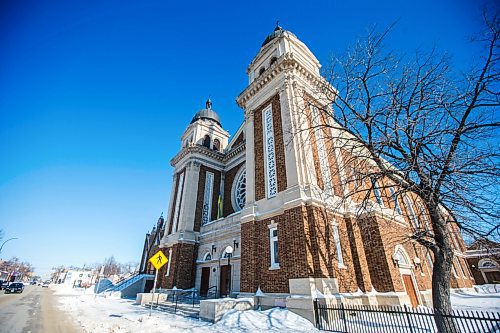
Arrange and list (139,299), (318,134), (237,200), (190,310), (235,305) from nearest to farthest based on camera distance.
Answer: (235,305) < (190,310) < (318,134) < (139,299) < (237,200)

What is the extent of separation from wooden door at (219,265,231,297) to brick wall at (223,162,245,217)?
616 cm

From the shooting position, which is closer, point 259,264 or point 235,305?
point 235,305

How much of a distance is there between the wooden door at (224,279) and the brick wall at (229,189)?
6.16 meters

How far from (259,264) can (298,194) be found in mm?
4323

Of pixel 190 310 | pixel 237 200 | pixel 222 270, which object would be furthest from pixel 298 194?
pixel 237 200

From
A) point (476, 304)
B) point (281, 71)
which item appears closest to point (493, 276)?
point (476, 304)

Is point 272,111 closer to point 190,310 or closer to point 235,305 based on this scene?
point 235,305

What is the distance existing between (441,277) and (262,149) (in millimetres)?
11225

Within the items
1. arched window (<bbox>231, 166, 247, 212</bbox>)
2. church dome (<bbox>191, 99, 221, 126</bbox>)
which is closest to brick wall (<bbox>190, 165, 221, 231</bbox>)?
arched window (<bbox>231, 166, 247, 212</bbox>)

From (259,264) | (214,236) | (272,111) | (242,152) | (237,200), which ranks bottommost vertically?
(259,264)

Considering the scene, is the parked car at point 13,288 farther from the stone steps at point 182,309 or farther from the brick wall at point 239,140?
the brick wall at point 239,140

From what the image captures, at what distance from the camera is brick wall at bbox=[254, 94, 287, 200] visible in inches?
551

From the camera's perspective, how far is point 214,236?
19266 millimetres

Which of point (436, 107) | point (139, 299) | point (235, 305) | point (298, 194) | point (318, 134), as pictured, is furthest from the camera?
point (139, 299)
